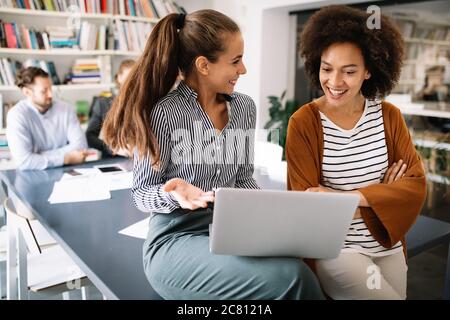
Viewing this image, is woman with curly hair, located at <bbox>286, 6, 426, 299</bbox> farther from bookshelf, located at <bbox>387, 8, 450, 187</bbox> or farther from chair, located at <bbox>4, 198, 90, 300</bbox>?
bookshelf, located at <bbox>387, 8, 450, 187</bbox>

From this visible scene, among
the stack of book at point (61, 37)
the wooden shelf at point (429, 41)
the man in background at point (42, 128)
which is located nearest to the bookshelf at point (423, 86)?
the wooden shelf at point (429, 41)

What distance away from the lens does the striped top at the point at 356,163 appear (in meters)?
1.26

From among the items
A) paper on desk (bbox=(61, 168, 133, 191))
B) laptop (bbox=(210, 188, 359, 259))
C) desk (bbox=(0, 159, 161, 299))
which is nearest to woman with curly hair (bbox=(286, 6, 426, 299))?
laptop (bbox=(210, 188, 359, 259))

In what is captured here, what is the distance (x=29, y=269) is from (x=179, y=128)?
3.26 ft

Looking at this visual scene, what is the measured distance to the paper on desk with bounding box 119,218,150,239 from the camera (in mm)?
1461

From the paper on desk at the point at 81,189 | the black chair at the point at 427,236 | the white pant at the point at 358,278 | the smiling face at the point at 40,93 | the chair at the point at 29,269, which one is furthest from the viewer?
the smiling face at the point at 40,93

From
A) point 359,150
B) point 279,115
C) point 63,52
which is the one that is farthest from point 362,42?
point 63,52

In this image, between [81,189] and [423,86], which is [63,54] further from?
[423,86]

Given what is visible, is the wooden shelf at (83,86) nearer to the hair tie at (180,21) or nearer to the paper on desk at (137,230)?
the paper on desk at (137,230)

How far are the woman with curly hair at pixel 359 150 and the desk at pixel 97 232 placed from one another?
0.51 m

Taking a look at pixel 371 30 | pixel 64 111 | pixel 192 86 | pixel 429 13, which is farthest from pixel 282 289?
pixel 429 13

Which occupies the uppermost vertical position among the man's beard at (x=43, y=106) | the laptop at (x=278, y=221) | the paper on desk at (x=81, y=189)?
the man's beard at (x=43, y=106)

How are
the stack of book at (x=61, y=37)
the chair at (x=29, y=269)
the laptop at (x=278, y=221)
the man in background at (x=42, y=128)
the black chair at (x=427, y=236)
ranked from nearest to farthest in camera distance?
the laptop at (x=278, y=221)
the black chair at (x=427, y=236)
the chair at (x=29, y=269)
the man in background at (x=42, y=128)
the stack of book at (x=61, y=37)

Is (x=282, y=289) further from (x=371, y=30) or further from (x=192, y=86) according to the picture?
(x=371, y=30)
